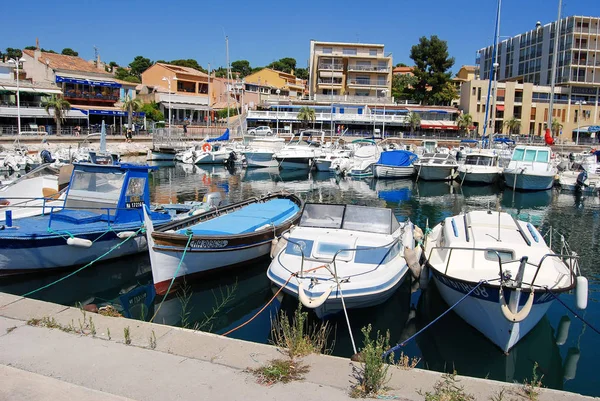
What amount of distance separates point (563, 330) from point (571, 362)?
1631 millimetres

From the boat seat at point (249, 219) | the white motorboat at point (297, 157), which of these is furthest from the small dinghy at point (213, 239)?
the white motorboat at point (297, 157)

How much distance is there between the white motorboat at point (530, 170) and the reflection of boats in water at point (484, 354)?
26.3 metres

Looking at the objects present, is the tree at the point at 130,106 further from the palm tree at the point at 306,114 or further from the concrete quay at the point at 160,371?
the concrete quay at the point at 160,371

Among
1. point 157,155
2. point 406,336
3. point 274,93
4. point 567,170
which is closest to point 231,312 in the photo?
point 406,336

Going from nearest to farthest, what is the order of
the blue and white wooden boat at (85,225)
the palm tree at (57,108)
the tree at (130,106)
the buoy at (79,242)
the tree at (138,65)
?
Result: the buoy at (79,242) → the blue and white wooden boat at (85,225) → the palm tree at (57,108) → the tree at (130,106) → the tree at (138,65)

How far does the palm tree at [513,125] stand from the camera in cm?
7881

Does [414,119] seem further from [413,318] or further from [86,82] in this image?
[413,318]

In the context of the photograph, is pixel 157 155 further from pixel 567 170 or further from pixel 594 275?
pixel 594 275

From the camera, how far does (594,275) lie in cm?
1563

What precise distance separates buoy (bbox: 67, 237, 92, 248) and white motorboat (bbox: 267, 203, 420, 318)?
201 inches

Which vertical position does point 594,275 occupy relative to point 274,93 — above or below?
below

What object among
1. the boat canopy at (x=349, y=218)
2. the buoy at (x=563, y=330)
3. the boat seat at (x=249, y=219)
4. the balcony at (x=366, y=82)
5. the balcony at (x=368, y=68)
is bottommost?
the buoy at (x=563, y=330)

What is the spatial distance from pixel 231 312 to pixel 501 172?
3126 centimetres

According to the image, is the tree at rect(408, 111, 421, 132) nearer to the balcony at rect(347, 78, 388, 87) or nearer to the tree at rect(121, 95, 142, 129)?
the balcony at rect(347, 78, 388, 87)
